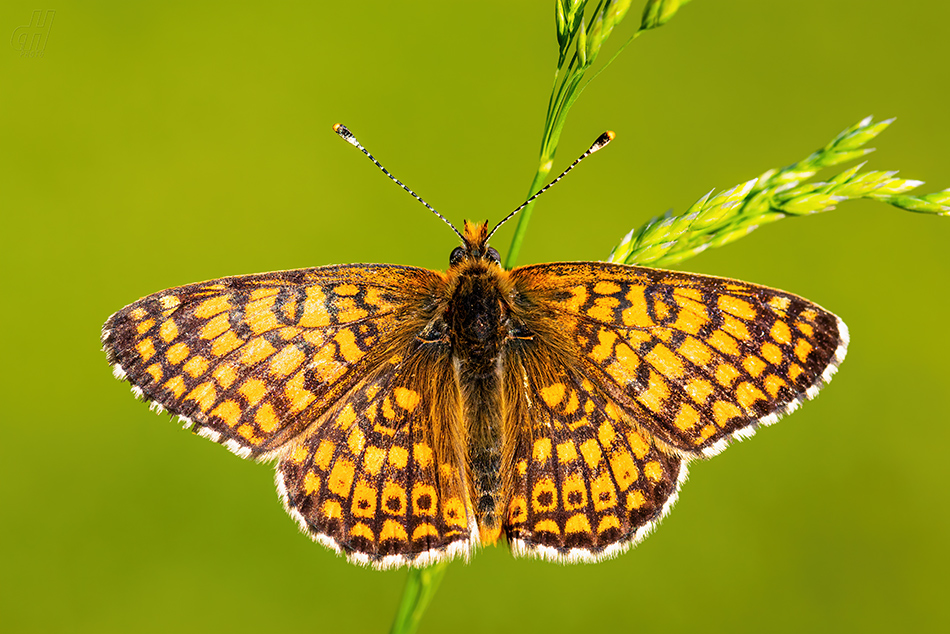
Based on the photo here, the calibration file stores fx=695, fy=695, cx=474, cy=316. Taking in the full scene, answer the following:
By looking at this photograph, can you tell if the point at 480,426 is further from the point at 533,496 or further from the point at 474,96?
the point at 474,96

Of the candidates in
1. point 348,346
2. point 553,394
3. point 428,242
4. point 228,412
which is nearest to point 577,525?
point 553,394

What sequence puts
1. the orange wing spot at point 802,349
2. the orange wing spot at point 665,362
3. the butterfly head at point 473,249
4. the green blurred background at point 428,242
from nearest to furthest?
the orange wing spot at point 802,349 < the orange wing spot at point 665,362 < the butterfly head at point 473,249 < the green blurred background at point 428,242

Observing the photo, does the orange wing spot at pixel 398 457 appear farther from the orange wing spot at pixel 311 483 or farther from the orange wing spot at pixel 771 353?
the orange wing spot at pixel 771 353

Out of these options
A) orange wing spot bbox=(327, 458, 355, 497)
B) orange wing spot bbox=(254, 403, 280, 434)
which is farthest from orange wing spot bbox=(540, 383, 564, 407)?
orange wing spot bbox=(254, 403, 280, 434)

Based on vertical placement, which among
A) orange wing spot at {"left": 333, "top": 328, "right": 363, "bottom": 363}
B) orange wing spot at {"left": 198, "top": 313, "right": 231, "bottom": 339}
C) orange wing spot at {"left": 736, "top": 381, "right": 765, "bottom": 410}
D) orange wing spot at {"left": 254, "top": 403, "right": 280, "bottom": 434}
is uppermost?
orange wing spot at {"left": 333, "top": 328, "right": 363, "bottom": 363}

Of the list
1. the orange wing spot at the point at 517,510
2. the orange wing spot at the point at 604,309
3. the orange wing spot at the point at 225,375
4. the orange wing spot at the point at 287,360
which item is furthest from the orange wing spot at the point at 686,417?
the orange wing spot at the point at 225,375

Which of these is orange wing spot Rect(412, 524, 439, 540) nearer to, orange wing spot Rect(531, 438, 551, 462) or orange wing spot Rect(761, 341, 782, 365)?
orange wing spot Rect(531, 438, 551, 462)

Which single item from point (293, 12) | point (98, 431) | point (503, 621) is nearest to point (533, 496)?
point (503, 621)
